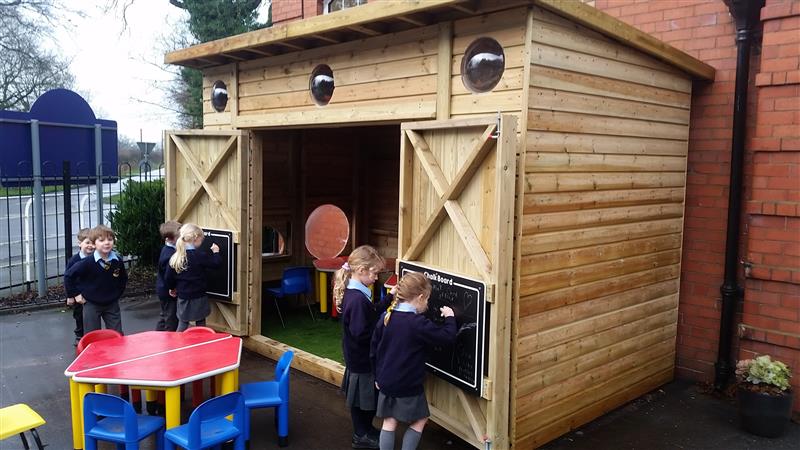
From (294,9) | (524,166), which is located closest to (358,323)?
(524,166)

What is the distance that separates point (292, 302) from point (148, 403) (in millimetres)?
4345

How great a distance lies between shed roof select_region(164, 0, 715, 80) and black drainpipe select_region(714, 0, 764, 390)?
353mm

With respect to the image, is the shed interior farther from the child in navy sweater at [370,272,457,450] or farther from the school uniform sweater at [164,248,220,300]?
the child in navy sweater at [370,272,457,450]

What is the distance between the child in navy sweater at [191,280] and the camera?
6465 millimetres

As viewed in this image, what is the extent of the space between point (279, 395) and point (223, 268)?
300 cm

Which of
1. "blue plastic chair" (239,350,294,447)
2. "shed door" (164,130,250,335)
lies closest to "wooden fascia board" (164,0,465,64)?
"shed door" (164,130,250,335)

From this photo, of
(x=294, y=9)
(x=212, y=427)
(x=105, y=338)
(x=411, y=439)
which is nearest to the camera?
(x=212, y=427)

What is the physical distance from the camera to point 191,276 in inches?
261

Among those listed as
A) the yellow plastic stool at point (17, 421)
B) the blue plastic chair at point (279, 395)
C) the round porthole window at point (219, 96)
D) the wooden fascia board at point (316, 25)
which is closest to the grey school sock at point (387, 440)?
the blue plastic chair at point (279, 395)

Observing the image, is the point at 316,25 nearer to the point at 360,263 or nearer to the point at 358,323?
the point at 360,263

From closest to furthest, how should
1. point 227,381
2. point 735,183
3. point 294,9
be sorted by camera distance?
point 227,381 → point 735,183 → point 294,9

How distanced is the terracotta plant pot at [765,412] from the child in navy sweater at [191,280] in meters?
5.36

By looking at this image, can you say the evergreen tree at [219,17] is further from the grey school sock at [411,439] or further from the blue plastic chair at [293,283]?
the grey school sock at [411,439]

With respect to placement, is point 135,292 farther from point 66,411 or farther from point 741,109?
point 741,109
